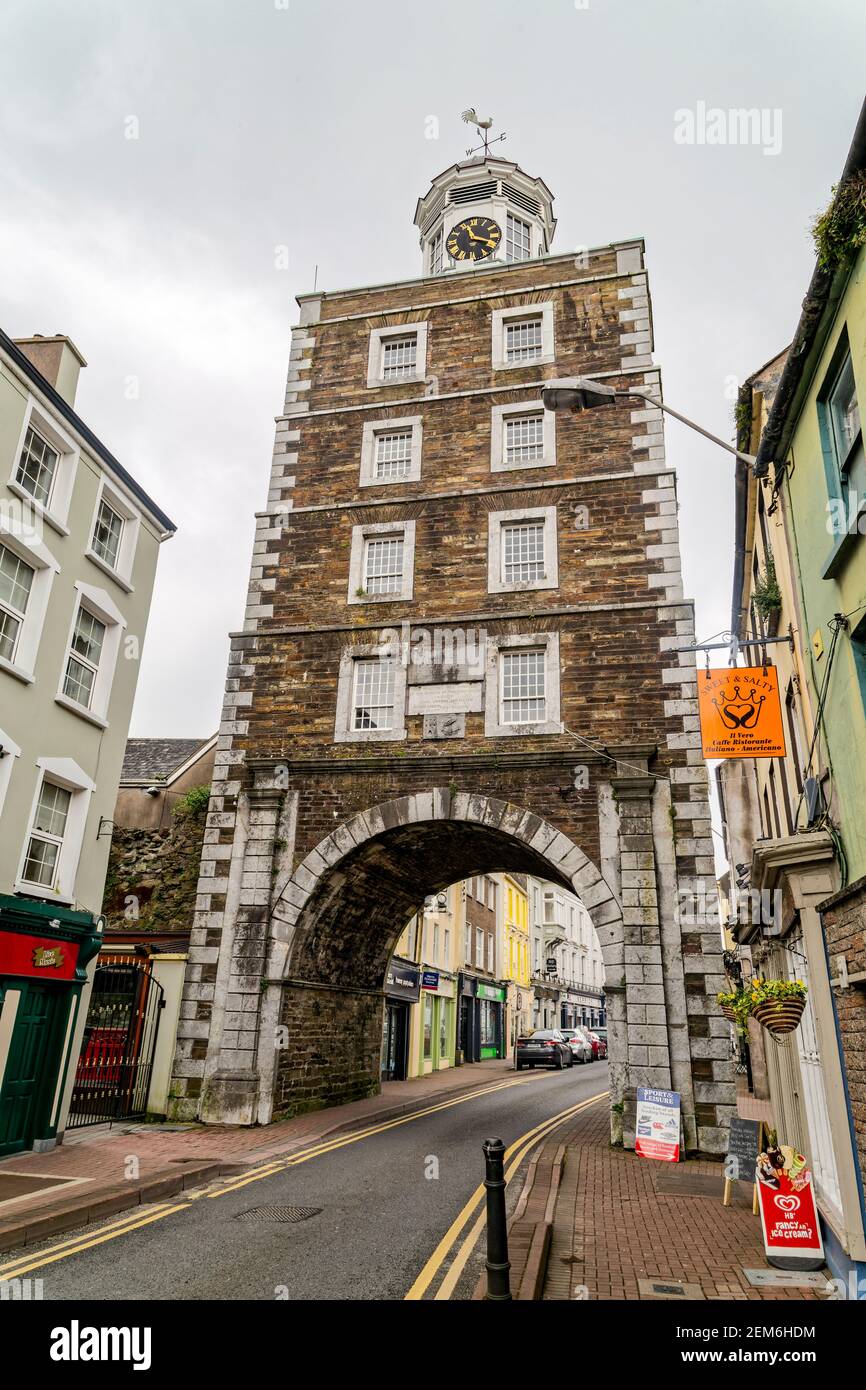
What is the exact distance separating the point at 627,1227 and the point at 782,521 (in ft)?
26.9

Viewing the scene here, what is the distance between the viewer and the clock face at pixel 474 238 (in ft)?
79.7

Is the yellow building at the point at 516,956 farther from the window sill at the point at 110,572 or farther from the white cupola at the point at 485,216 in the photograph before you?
the window sill at the point at 110,572

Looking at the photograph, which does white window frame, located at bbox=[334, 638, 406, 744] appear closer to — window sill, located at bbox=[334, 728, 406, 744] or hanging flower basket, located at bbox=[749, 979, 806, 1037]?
window sill, located at bbox=[334, 728, 406, 744]

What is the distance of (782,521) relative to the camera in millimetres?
10641

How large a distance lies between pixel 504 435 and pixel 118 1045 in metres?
14.8

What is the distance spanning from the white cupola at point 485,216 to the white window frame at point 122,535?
43.8 feet

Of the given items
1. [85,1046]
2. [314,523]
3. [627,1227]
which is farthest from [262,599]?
[627,1227]

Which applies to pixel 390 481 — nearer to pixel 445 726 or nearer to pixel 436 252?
pixel 445 726

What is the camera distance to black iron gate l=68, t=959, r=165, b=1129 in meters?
14.9

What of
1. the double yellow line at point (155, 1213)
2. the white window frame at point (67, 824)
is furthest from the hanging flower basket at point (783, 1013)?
the white window frame at point (67, 824)
